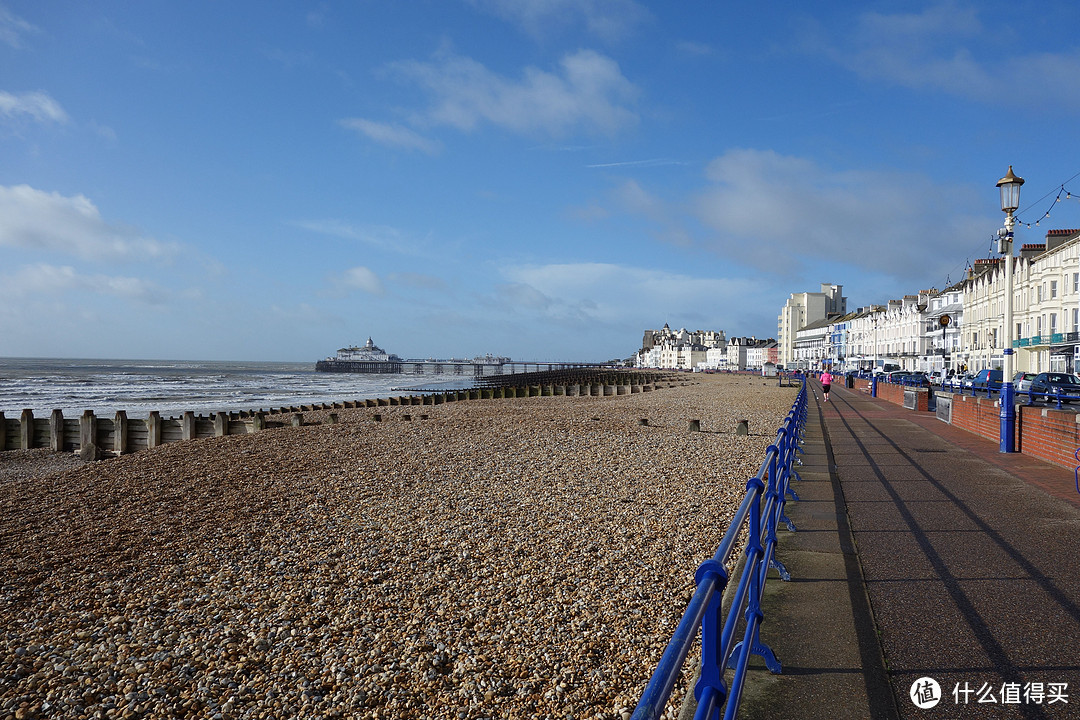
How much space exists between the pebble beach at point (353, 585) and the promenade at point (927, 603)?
869 millimetres

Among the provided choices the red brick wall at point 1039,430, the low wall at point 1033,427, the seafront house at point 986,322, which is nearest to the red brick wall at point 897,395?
the seafront house at point 986,322

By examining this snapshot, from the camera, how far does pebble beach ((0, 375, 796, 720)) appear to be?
13.7 ft

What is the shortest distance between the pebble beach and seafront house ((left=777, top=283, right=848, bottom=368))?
15313 cm

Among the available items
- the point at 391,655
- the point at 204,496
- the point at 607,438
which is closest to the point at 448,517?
the point at 391,655

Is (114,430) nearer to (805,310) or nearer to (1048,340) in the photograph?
(1048,340)

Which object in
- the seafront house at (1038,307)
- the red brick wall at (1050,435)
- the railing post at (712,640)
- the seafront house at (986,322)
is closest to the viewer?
the railing post at (712,640)

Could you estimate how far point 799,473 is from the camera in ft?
30.5

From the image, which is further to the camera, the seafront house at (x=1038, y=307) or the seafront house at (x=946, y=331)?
the seafront house at (x=946, y=331)

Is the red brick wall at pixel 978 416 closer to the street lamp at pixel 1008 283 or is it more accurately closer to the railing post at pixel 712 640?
the street lamp at pixel 1008 283

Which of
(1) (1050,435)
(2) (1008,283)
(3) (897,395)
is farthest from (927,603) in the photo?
(3) (897,395)

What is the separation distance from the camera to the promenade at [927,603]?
3109 mm

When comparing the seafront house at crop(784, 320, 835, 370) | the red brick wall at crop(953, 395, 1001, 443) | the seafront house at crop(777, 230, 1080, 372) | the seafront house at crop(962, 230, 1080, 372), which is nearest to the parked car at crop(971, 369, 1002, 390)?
the seafront house at crop(777, 230, 1080, 372)

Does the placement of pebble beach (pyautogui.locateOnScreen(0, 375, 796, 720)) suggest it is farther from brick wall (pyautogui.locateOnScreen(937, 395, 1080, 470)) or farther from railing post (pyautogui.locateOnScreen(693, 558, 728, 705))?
brick wall (pyautogui.locateOnScreen(937, 395, 1080, 470))

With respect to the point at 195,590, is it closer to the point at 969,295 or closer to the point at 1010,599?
the point at 1010,599
